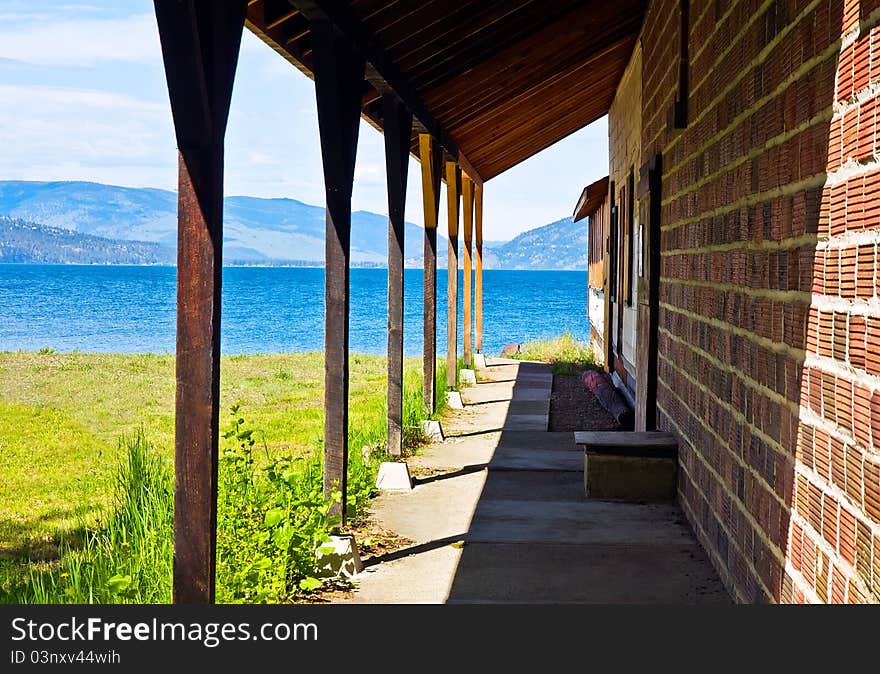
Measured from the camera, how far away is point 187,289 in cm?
351

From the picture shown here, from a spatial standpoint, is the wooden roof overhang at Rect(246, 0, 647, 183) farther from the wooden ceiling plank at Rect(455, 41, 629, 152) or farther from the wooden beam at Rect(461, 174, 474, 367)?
the wooden beam at Rect(461, 174, 474, 367)

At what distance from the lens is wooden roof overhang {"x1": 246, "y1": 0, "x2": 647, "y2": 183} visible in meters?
5.81

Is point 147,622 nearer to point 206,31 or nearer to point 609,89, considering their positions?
point 206,31

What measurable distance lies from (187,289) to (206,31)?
2.93 feet

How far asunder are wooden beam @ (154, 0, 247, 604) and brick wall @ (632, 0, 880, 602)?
197 cm

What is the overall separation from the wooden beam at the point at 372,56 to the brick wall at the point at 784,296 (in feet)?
6.35

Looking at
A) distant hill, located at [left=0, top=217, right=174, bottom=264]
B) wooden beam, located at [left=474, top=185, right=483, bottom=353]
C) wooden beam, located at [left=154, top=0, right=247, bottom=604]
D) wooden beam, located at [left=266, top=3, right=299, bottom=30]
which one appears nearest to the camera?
wooden beam, located at [left=154, top=0, right=247, bottom=604]

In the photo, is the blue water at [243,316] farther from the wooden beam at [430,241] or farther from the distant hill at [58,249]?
the distant hill at [58,249]

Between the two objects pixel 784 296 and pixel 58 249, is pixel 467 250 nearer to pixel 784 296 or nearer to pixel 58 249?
pixel 784 296

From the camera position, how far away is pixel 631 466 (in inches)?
271

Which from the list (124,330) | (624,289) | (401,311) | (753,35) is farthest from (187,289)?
(124,330)

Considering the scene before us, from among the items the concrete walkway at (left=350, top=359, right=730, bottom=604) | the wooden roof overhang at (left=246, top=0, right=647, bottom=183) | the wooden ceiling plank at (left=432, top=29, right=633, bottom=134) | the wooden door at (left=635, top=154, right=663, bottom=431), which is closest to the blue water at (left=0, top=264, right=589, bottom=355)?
the wooden roof overhang at (left=246, top=0, right=647, bottom=183)

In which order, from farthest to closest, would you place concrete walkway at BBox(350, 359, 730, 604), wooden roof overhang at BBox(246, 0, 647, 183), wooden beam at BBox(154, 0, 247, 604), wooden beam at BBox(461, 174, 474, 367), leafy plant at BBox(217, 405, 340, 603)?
wooden beam at BBox(461, 174, 474, 367) < wooden roof overhang at BBox(246, 0, 647, 183) < concrete walkway at BBox(350, 359, 730, 604) < leafy plant at BBox(217, 405, 340, 603) < wooden beam at BBox(154, 0, 247, 604)

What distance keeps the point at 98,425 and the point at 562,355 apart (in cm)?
1061
